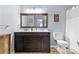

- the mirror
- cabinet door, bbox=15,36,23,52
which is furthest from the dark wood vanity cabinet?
the mirror

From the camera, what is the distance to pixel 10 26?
1.27m

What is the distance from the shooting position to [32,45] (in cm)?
143

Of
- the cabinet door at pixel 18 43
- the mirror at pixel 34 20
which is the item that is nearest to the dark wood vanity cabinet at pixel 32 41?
the cabinet door at pixel 18 43


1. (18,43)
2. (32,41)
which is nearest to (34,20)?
(32,41)

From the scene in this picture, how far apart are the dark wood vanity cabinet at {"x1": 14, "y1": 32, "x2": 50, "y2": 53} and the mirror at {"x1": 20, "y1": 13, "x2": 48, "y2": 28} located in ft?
0.35

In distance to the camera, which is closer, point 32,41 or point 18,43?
point 32,41

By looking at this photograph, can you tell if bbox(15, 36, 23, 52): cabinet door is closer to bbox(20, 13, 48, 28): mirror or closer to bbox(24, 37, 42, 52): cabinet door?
bbox(24, 37, 42, 52): cabinet door

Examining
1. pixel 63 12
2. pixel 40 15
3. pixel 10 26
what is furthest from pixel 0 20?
pixel 63 12

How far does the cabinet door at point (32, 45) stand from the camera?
4.60 feet

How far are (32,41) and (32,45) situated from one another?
7cm

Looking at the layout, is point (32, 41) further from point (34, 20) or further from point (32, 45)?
point (34, 20)

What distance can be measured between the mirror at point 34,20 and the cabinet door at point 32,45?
18 cm
